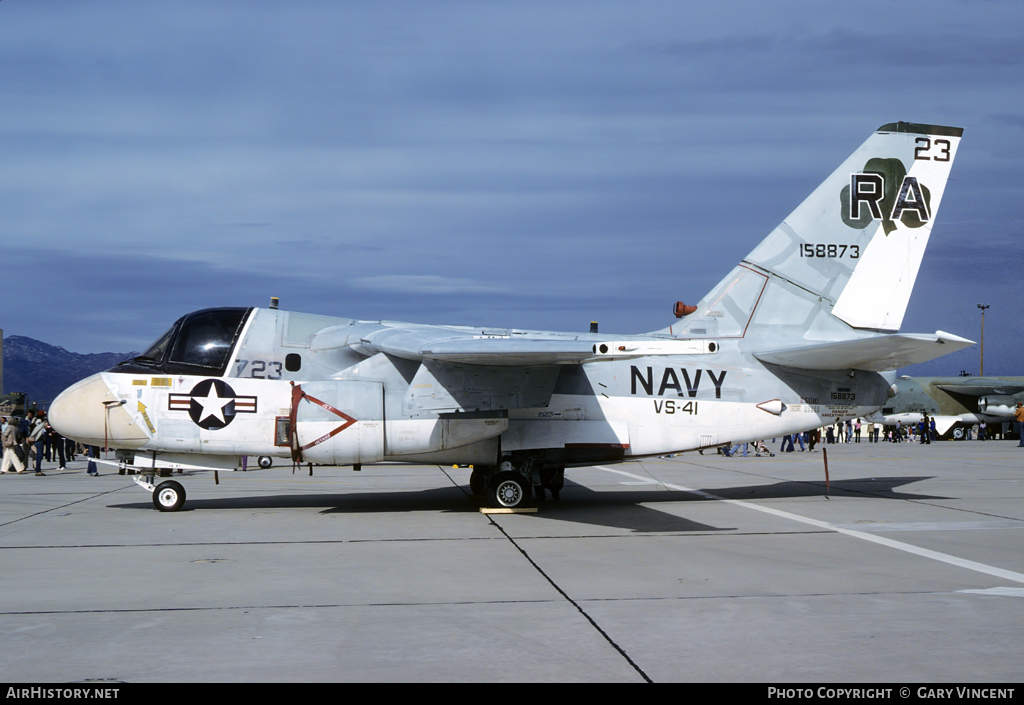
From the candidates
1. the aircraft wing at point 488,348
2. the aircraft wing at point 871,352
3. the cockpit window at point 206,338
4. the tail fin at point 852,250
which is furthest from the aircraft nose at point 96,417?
the aircraft wing at point 871,352

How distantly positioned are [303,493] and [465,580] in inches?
380

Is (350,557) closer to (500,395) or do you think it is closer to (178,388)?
(500,395)

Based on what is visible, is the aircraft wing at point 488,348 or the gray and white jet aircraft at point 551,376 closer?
the aircraft wing at point 488,348

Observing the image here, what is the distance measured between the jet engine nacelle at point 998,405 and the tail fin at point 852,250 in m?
44.1

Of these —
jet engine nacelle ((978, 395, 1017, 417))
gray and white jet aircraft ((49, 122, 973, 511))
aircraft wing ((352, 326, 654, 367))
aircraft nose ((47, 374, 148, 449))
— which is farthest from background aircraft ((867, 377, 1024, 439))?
aircraft nose ((47, 374, 148, 449))

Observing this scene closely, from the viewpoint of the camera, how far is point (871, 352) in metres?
13.4

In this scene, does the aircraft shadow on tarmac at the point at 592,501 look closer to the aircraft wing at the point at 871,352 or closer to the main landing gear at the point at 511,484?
the main landing gear at the point at 511,484

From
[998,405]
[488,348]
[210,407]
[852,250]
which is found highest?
[852,250]

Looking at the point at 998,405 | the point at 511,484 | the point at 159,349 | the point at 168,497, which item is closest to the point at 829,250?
the point at 511,484

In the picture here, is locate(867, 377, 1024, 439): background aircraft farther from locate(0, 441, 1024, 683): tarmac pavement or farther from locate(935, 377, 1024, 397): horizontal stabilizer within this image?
locate(0, 441, 1024, 683): tarmac pavement

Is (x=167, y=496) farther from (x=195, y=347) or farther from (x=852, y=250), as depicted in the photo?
(x=852, y=250)

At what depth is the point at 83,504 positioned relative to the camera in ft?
50.6

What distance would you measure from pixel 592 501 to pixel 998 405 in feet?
154

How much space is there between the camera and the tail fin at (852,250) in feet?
49.4
